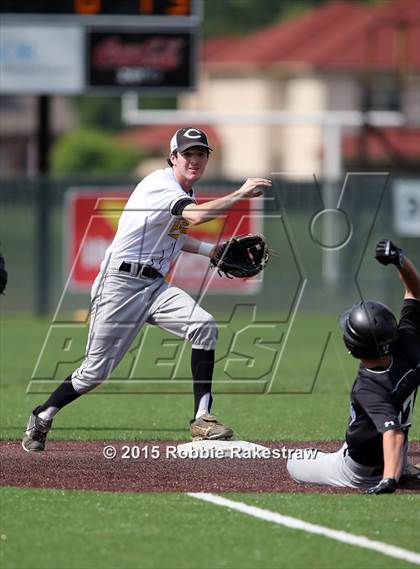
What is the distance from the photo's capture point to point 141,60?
20.5 m

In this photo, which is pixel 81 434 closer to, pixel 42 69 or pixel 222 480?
pixel 222 480

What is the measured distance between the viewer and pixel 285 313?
21.7 meters

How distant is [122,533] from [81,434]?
367 cm

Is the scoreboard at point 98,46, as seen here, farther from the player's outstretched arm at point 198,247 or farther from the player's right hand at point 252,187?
the player's right hand at point 252,187

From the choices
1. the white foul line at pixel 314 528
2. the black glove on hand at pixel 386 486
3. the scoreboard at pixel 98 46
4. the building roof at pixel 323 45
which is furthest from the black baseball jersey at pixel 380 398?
the building roof at pixel 323 45

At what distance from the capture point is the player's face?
28.4ft

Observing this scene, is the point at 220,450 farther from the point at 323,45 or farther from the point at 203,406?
the point at 323,45

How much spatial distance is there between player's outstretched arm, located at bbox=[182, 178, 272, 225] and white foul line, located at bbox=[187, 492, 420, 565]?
1903mm

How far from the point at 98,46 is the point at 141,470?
1350 cm

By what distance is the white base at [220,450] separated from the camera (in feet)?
28.4

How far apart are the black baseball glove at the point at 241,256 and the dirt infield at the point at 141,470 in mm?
1257

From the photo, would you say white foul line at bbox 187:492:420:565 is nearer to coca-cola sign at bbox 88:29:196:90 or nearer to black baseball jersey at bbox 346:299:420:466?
black baseball jersey at bbox 346:299:420:466

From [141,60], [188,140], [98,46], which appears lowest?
[188,140]

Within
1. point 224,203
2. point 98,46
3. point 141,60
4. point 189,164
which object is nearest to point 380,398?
point 224,203
